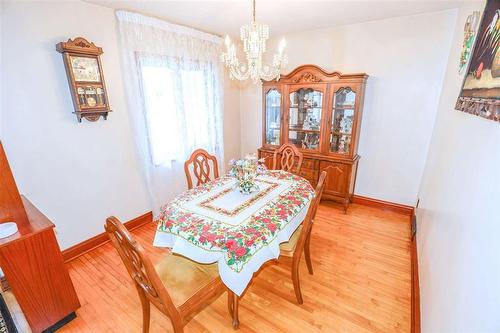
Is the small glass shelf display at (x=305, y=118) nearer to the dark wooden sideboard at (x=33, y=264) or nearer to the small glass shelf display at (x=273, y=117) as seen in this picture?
the small glass shelf display at (x=273, y=117)

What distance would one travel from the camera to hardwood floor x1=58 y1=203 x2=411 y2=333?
162 cm

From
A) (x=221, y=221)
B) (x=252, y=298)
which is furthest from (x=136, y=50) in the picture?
(x=252, y=298)

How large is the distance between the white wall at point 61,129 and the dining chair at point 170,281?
1.38 meters

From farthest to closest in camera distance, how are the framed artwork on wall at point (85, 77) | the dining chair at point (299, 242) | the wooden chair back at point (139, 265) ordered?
1. the framed artwork on wall at point (85, 77)
2. the dining chair at point (299, 242)
3. the wooden chair back at point (139, 265)

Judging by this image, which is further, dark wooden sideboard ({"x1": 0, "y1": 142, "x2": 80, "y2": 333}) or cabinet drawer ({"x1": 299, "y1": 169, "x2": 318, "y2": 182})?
cabinet drawer ({"x1": 299, "y1": 169, "x2": 318, "y2": 182})

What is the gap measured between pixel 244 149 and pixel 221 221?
9.23 feet

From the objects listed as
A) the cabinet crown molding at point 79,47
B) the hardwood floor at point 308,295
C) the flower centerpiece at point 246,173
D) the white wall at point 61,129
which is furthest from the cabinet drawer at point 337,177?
the cabinet crown molding at point 79,47

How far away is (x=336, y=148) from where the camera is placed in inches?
123

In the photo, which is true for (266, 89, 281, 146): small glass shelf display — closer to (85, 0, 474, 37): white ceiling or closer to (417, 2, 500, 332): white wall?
(85, 0, 474, 37): white ceiling

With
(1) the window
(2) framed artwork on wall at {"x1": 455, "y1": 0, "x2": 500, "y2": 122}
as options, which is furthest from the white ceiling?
(2) framed artwork on wall at {"x1": 455, "y1": 0, "x2": 500, "y2": 122}

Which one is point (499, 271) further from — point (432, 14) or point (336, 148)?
point (432, 14)

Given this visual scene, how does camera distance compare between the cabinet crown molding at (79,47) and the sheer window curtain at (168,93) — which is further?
the sheer window curtain at (168,93)

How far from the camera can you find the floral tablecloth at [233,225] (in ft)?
4.27

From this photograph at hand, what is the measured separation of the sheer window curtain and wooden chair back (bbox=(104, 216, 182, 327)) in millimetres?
1668
